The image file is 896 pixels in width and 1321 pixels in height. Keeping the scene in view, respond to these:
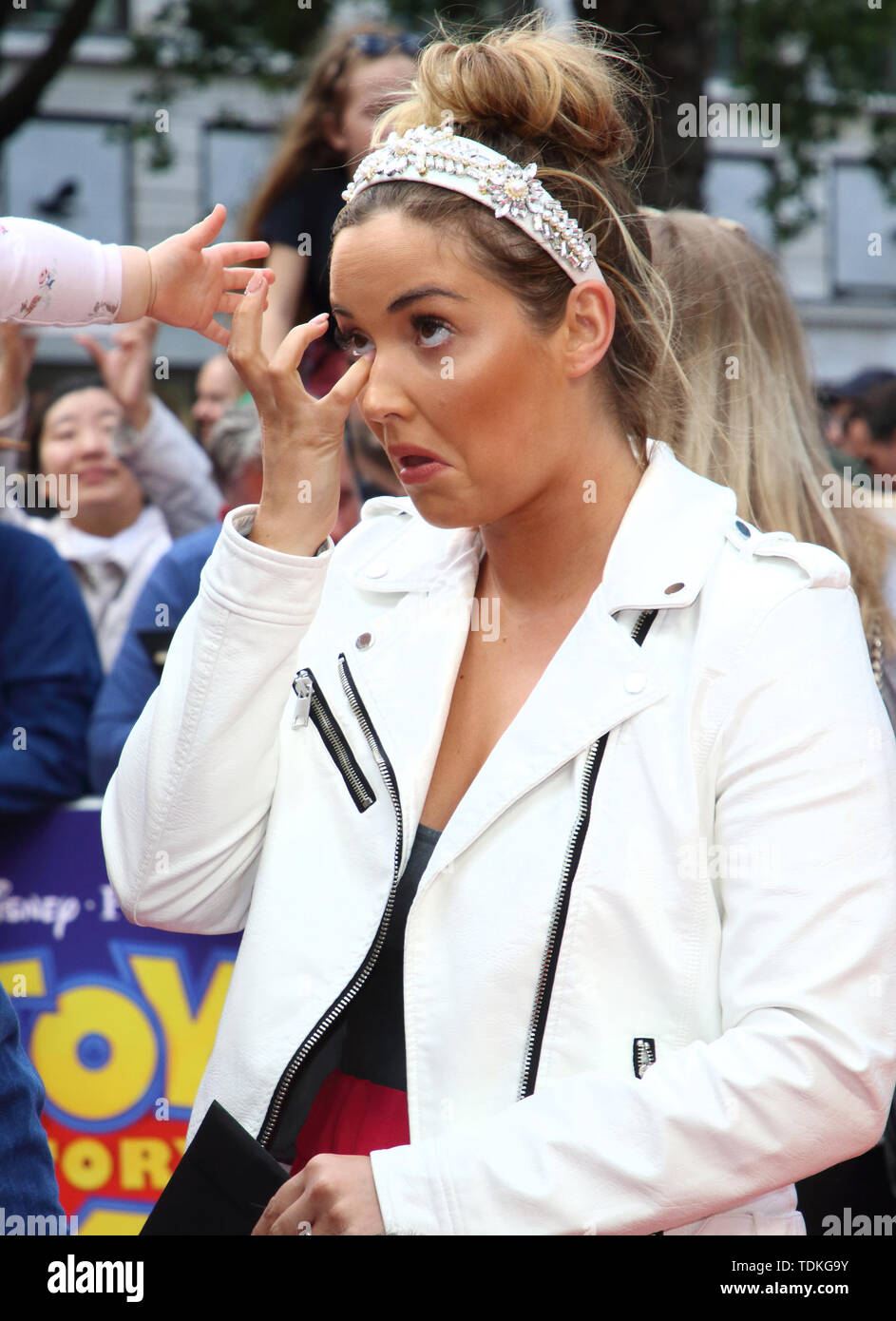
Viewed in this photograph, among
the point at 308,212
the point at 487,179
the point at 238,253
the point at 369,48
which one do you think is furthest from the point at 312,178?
the point at 487,179

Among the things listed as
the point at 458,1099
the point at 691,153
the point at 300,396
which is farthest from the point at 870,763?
the point at 691,153

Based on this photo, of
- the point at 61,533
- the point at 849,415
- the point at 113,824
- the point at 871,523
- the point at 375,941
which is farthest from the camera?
the point at 849,415

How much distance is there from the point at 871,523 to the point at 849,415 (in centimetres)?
475

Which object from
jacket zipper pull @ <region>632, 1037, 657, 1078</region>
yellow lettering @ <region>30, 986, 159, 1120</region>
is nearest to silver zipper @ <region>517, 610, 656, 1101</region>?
jacket zipper pull @ <region>632, 1037, 657, 1078</region>

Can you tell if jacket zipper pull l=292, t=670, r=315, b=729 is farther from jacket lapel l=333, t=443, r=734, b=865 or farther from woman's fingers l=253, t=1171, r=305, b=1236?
woman's fingers l=253, t=1171, r=305, b=1236

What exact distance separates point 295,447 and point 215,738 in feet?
1.49

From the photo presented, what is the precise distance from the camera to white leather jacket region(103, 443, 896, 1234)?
184 cm

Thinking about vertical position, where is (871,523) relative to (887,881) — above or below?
above

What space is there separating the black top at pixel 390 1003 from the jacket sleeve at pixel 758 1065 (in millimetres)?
237

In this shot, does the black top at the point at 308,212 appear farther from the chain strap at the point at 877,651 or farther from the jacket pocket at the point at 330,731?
the jacket pocket at the point at 330,731

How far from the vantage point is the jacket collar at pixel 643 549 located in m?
2.10

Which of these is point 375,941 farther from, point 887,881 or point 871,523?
point 871,523

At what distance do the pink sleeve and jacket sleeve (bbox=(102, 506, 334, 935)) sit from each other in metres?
0.37

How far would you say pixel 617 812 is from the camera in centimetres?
199
